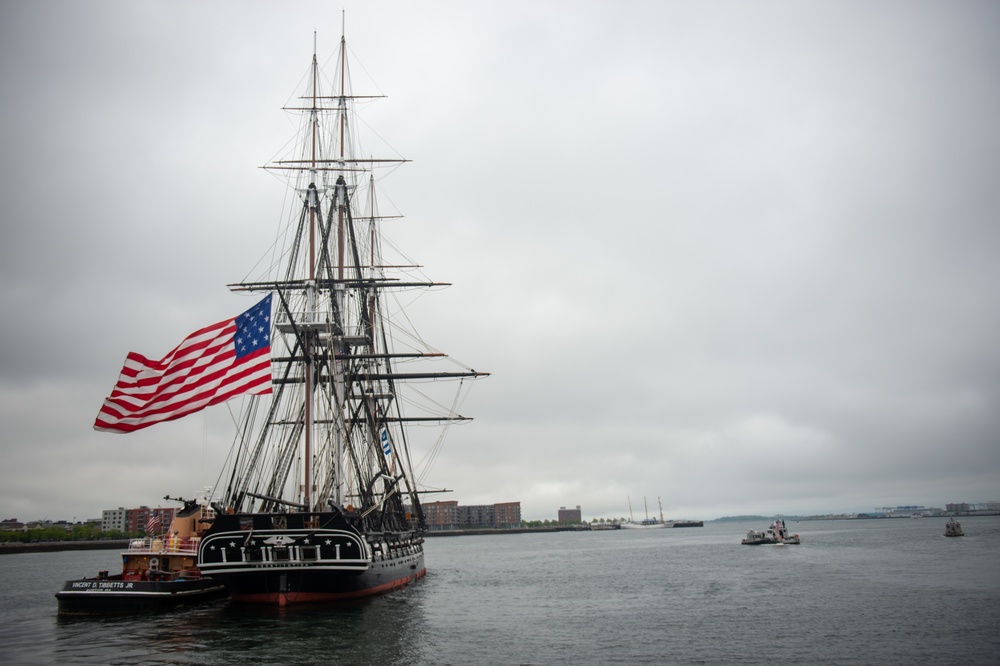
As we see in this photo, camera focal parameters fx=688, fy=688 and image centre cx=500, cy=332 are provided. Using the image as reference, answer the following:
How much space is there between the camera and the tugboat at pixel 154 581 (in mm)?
32906

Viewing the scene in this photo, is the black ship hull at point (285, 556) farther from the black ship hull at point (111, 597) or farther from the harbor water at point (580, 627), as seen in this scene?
the black ship hull at point (111, 597)

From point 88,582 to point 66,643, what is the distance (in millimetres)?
8241

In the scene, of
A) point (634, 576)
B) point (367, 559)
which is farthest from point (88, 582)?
point (634, 576)

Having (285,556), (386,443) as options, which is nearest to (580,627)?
(285,556)

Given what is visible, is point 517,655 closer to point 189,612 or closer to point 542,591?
point 189,612

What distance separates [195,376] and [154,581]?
12456mm

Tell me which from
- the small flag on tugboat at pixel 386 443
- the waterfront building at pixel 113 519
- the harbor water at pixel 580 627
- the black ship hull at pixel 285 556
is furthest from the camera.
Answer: the waterfront building at pixel 113 519

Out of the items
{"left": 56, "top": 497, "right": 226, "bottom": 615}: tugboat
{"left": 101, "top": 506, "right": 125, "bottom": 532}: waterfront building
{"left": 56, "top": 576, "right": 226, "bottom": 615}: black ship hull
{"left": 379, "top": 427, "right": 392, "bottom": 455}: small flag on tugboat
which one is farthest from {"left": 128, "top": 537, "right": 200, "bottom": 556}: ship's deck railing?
{"left": 101, "top": 506, "right": 125, "bottom": 532}: waterfront building

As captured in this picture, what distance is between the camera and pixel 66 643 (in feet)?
85.6

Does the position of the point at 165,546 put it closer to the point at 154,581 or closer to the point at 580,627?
the point at 154,581

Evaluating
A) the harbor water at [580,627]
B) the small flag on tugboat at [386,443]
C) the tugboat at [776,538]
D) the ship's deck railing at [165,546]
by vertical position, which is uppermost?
the small flag on tugboat at [386,443]

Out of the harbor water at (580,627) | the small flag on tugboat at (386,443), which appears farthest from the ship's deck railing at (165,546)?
the small flag on tugboat at (386,443)

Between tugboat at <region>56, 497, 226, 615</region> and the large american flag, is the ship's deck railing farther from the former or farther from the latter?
the large american flag

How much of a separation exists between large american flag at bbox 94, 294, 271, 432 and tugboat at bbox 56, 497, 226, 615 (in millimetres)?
10848
